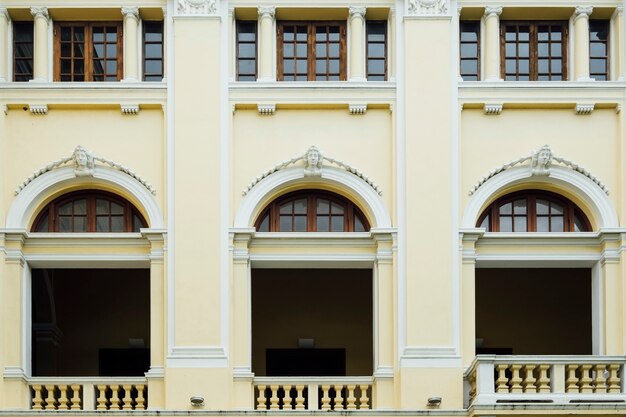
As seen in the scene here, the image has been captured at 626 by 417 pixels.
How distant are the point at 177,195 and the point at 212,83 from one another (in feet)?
7.68

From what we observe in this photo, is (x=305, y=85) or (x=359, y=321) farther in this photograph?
(x=359, y=321)

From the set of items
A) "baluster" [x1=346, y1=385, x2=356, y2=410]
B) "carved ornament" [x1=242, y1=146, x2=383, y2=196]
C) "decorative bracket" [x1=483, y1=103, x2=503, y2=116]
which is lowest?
"baluster" [x1=346, y1=385, x2=356, y2=410]

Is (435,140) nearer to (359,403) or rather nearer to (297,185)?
(297,185)

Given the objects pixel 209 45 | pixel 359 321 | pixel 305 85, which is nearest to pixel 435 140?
pixel 305 85

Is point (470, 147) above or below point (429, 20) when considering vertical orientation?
below

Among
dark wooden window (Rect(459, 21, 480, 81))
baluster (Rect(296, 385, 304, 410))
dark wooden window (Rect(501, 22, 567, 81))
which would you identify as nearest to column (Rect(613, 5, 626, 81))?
dark wooden window (Rect(501, 22, 567, 81))

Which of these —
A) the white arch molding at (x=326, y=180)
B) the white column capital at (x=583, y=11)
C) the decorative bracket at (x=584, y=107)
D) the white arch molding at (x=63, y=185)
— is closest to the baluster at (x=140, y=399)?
the white arch molding at (x=63, y=185)

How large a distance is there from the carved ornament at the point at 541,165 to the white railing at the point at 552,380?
3794 millimetres

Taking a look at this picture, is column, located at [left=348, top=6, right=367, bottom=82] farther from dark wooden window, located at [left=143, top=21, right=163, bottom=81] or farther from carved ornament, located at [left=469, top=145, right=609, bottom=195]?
dark wooden window, located at [left=143, top=21, right=163, bottom=81]

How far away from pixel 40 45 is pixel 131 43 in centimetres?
184

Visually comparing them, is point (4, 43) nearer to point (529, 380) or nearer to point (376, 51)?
point (376, 51)

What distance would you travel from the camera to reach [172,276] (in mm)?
28156

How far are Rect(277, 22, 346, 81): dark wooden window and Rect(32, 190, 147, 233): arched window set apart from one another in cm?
412

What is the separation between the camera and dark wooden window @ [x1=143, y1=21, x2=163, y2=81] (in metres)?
29.6
